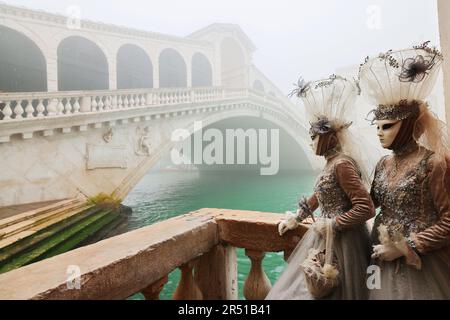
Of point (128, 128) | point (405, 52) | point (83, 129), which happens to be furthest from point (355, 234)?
point (128, 128)

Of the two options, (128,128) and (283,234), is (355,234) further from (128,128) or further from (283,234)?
(128,128)

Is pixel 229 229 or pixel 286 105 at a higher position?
pixel 286 105

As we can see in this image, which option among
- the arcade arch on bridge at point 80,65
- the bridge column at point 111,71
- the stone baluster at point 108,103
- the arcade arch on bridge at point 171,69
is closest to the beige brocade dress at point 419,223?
the stone baluster at point 108,103

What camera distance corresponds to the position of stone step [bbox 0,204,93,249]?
411cm

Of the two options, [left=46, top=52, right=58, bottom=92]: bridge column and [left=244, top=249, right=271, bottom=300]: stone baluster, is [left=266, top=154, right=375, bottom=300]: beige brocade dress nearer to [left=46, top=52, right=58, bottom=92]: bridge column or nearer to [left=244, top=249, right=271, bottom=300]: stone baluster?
[left=244, top=249, right=271, bottom=300]: stone baluster

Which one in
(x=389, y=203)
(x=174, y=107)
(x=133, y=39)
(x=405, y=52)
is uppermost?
(x=133, y=39)

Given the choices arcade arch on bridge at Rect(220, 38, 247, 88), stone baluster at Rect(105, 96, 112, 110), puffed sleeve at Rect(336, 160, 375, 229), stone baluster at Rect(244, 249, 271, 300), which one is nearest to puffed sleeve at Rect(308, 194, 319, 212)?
puffed sleeve at Rect(336, 160, 375, 229)

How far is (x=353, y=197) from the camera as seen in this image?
3.65 feet

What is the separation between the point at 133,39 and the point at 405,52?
13003mm

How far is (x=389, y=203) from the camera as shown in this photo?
1.01 m

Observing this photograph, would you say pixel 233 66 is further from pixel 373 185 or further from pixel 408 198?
pixel 408 198

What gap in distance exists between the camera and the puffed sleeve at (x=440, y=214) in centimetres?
86

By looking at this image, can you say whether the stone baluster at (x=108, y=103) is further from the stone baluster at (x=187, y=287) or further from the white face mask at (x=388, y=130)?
the white face mask at (x=388, y=130)

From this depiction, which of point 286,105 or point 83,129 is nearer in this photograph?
point 83,129
